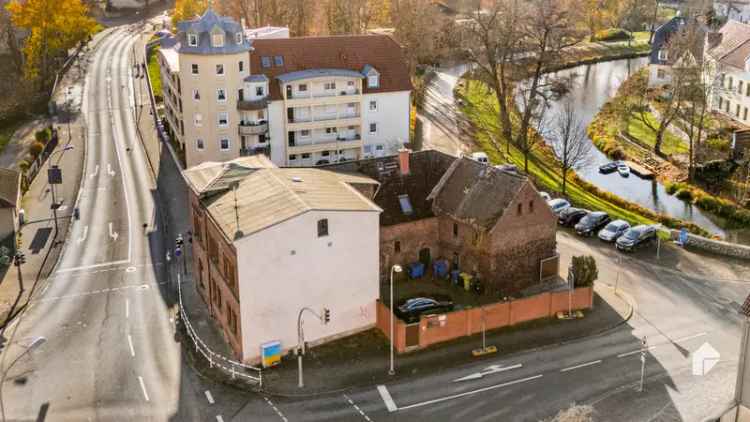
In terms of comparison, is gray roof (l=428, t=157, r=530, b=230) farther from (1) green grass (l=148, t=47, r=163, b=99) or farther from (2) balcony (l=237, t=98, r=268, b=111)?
(1) green grass (l=148, t=47, r=163, b=99)

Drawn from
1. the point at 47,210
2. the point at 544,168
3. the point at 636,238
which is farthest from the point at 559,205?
the point at 47,210

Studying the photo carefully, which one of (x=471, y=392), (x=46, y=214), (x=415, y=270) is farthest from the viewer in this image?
(x=46, y=214)

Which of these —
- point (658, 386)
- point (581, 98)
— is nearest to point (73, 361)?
point (658, 386)

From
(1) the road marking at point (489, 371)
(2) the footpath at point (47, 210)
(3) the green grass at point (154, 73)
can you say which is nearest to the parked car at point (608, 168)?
(1) the road marking at point (489, 371)

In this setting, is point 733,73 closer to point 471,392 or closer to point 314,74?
point 314,74

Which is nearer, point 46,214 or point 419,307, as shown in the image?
point 419,307
